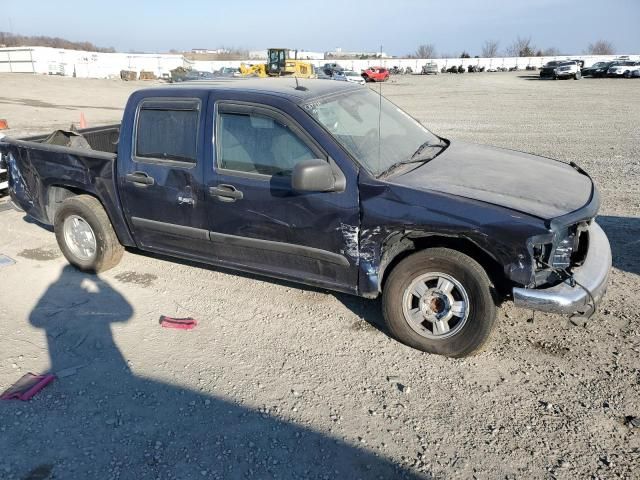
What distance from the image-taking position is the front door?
355 cm

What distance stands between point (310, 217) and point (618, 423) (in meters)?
2.26

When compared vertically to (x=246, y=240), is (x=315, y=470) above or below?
below

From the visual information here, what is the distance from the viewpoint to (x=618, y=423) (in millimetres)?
2828

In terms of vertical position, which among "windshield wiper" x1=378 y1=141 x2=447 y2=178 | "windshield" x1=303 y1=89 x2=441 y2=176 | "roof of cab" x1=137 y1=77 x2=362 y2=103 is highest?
"roof of cab" x1=137 y1=77 x2=362 y2=103

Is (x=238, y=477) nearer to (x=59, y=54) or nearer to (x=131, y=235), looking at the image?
(x=131, y=235)

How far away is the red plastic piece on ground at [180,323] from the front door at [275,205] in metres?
0.63

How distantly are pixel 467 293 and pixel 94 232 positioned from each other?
353cm

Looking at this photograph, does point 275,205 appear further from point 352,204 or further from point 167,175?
point 167,175

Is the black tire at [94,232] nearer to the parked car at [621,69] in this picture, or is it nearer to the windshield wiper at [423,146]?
the windshield wiper at [423,146]

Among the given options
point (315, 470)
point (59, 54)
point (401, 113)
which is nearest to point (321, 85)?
point (401, 113)

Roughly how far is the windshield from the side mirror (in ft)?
0.94

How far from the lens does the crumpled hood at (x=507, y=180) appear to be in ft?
10.5

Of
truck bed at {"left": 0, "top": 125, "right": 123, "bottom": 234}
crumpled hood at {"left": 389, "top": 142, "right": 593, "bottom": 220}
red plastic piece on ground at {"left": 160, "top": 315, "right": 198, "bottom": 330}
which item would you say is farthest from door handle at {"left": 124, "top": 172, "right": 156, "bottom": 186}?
crumpled hood at {"left": 389, "top": 142, "right": 593, "bottom": 220}

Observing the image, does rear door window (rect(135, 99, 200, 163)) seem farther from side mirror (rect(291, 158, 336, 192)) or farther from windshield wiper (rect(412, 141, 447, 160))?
windshield wiper (rect(412, 141, 447, 160))
